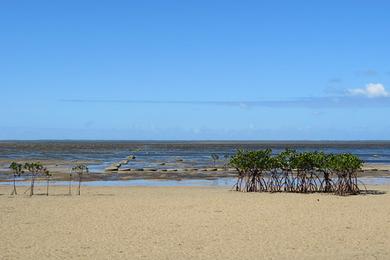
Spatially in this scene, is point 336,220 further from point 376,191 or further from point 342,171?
point 376,191

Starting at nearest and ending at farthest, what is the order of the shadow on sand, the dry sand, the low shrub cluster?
1. the dry sand
2. the shadow on sand
3. the low shrub cluster

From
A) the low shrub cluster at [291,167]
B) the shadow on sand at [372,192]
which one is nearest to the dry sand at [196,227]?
the shadow on sand at [372,192]

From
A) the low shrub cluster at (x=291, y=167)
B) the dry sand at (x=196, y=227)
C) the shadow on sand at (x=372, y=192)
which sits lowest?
the dry sand at (x=196, y=227)

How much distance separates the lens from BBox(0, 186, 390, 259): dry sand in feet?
44.6

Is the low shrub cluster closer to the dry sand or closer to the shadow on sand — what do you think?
the shadow on sand

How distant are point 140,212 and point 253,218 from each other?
434 centimetres

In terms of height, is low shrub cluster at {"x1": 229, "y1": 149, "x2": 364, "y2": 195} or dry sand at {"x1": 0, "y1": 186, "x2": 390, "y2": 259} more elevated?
low shrub cluster at {"x1": 229, "y1": 149, "x2": 364, "y2": 195}

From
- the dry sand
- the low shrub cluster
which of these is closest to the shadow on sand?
the low shrub cluster

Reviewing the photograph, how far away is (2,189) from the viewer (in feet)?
102

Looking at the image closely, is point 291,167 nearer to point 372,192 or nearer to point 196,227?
point 372,192

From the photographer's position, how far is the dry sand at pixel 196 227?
44.6 ft

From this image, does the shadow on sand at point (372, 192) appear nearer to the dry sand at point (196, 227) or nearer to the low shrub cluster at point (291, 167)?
the low shrub cluster at point (291, 167)

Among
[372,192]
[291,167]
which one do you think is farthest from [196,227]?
[372,192]

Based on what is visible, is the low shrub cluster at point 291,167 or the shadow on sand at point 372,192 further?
the low shrub cluster at point 291,167
